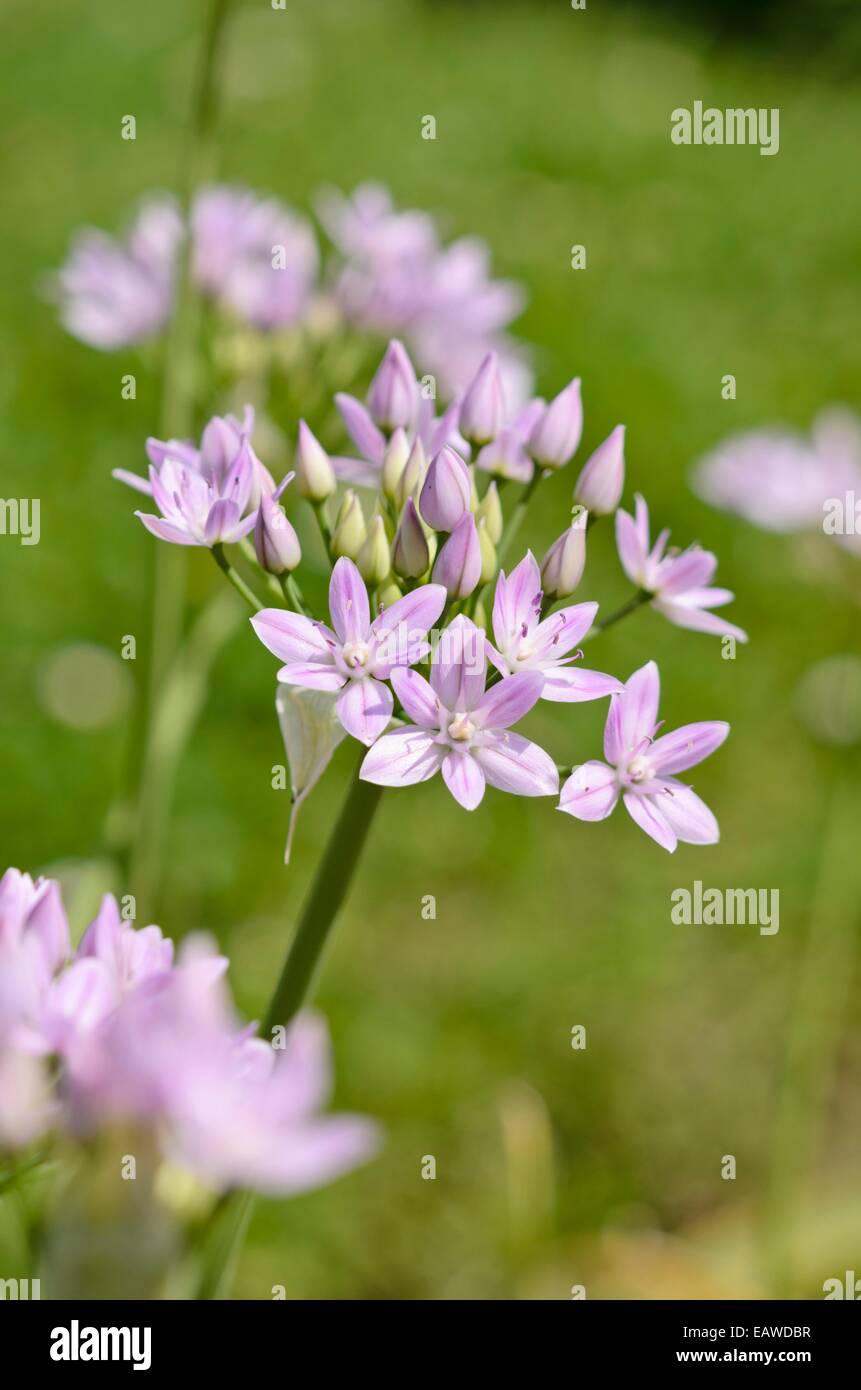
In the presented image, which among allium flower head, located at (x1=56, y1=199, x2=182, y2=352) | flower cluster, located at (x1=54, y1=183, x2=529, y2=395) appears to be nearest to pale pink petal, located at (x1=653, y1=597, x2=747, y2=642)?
flower cluster, located at (x1=54, y1=183, x2=529, y2=395)

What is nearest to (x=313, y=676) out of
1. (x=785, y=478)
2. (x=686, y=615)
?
(x=686, y=615)

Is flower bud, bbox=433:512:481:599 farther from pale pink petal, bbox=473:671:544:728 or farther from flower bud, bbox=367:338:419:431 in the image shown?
flower bud, bbox=367:338:419:431

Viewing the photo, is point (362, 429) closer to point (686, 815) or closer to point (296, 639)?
point (296, 639)

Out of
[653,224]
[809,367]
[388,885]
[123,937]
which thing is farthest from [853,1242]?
[653,224]

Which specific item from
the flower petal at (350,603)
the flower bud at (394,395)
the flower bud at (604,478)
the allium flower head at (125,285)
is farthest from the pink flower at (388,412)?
the allium flower head at (125,285)

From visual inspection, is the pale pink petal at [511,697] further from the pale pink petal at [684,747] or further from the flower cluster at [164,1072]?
the flower cluster at [164,1072]

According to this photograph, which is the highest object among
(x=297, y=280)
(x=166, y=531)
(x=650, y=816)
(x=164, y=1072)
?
(x=297, y=280)
